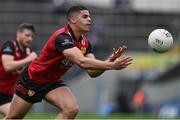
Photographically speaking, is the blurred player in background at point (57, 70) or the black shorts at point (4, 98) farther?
the black shorts at point (4, 98)

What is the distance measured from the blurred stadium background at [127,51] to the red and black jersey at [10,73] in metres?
7.88

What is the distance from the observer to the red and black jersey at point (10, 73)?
1319 centimetres

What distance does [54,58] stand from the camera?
36.2 feet

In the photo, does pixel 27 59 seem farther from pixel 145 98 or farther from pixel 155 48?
pixel 145 98

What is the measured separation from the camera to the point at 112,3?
28.1 metres

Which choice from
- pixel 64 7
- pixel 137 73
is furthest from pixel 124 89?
pixel 64 7

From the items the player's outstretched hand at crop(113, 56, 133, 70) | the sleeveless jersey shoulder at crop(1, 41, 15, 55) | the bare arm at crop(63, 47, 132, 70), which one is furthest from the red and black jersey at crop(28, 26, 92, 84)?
the sleeveless jersey shoulder at crop(1, 41, 15, 55)

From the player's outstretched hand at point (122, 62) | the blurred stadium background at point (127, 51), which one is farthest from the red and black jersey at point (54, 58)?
the blurred stadium background at point (127, 51)

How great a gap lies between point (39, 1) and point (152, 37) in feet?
58.3

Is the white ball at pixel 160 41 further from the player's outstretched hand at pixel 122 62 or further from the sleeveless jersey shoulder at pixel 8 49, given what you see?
the sleeveless jersey shoulder at pixel 8 49

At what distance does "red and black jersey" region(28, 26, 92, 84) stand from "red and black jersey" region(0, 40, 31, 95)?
181cm

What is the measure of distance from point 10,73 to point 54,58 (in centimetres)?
255

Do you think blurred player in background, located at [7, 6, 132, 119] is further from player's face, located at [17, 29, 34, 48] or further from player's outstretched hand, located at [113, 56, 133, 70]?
player's face, located at [17, 29, 34, 48]

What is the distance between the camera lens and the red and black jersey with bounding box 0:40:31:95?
13188 mm
